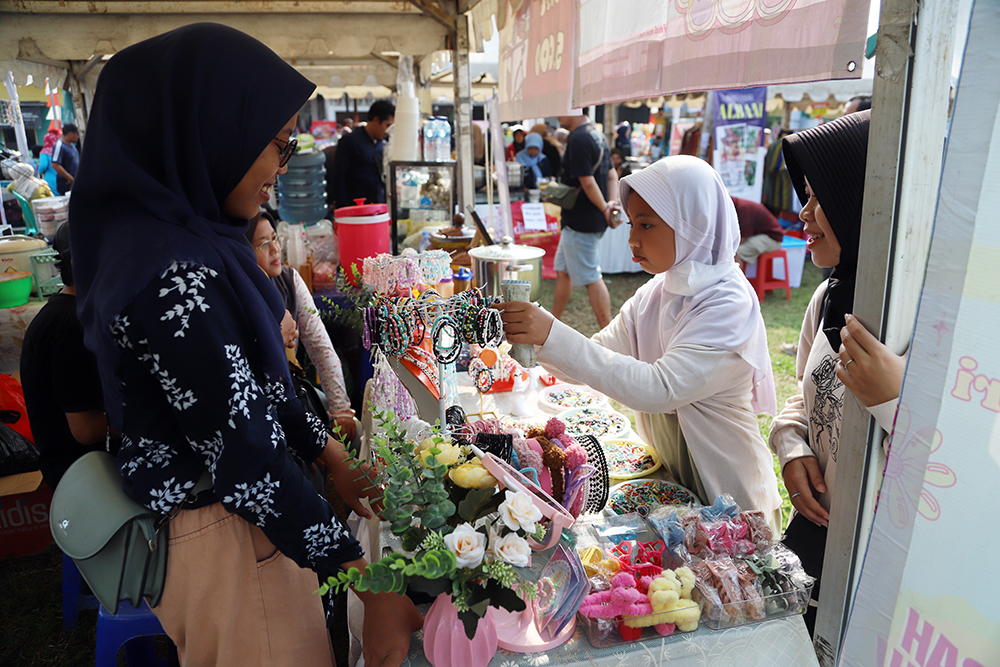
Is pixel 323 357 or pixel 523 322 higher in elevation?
pixel 523 322

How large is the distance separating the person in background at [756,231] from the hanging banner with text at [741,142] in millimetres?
1719

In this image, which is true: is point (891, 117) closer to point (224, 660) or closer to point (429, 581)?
point (429, 581)

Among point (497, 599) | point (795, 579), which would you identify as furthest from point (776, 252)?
point (497, 599)

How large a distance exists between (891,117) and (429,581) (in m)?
1.05

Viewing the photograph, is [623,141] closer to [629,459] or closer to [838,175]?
[629,459]

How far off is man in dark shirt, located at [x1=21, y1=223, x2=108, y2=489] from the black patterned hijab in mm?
1934

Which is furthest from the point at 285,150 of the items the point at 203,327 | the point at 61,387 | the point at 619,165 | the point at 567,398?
the point at 619,165

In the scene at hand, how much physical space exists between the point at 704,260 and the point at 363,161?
201 inches

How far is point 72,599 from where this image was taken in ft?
7.84

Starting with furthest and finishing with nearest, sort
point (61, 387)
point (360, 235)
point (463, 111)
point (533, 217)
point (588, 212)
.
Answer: point (533, 217), point (588, 212), point (463, 111), point (360, 235), point (61, 387)

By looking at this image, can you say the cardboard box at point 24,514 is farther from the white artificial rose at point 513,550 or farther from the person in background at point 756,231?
the person in background at point 756,231

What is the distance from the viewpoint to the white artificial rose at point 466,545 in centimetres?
98

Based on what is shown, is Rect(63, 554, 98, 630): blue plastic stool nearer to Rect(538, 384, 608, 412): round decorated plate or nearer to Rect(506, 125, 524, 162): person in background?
Rect(538, 384, 608, 412): round decorated plate

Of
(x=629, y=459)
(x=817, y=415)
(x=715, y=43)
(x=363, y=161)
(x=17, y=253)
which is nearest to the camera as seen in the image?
(x=715, y=43)
